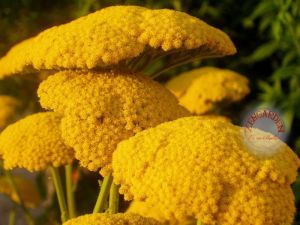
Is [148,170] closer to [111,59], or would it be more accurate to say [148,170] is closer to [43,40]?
[111,59]

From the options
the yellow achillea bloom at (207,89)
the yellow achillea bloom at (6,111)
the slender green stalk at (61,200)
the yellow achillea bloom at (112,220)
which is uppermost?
the yellow achillea bloom at (112,220)

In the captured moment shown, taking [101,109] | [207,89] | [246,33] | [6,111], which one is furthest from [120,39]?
[246,33]


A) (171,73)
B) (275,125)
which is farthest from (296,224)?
(171,73)

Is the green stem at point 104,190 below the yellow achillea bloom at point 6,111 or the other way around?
the other way around

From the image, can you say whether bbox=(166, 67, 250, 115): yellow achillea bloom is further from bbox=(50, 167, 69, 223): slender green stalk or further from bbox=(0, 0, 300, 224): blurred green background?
bbox=(50, 167, 69, 223): slender green stalk

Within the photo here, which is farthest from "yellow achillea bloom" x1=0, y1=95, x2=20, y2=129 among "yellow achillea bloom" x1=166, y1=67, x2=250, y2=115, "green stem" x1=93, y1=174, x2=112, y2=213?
"green stem" x1=93, y1=174, x2=112, y2=213

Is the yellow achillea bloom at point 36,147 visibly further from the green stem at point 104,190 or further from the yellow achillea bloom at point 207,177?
the yellow achillea bloom at point 207,177

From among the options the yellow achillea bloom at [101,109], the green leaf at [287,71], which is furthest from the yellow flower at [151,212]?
the green leaf at [287,71]
